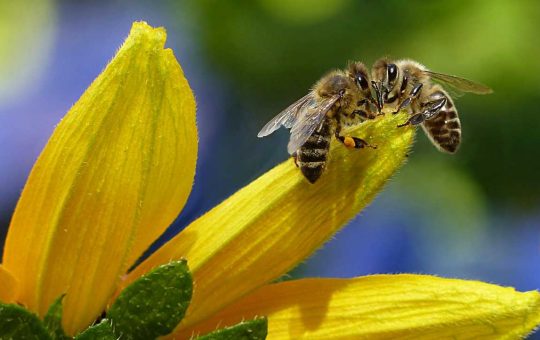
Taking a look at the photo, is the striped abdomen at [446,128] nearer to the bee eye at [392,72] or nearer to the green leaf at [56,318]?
the bee eye at [392,72]

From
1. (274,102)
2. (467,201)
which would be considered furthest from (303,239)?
(467,201)

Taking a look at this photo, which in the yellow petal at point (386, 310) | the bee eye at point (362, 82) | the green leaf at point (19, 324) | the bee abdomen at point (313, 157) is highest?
the bee eye at point (362, 82)

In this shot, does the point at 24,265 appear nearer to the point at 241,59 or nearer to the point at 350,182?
the point at 350,182

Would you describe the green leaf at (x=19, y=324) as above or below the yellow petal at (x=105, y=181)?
below

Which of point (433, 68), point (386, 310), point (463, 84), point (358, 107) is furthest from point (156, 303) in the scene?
point (433, 68)

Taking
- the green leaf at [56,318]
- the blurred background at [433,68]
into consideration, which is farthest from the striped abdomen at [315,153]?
the blurred background at [433,68]

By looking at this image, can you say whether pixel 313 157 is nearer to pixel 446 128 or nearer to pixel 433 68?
pixel 446 128
